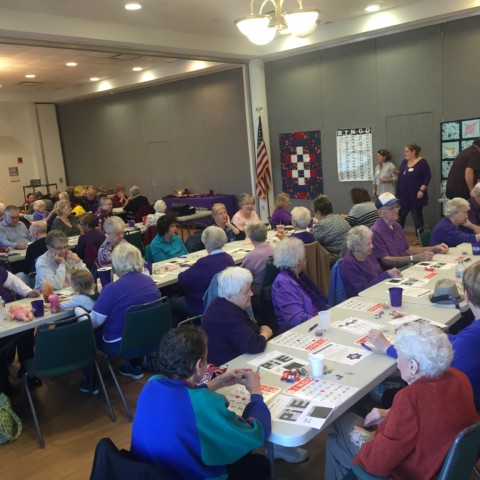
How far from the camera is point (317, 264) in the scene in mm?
5055

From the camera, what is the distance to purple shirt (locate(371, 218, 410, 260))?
4.70m

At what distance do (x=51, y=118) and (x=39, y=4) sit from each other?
33.0ft

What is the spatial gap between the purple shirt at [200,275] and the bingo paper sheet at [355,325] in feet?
4.88

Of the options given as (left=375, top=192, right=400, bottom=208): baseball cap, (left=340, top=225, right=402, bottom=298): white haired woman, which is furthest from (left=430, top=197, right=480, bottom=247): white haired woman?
(left=340, top=225, right=402, bottom=298): white haired woman

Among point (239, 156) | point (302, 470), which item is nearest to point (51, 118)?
point (239, 156)

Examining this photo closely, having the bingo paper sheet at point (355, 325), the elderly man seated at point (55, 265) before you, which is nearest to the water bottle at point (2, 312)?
the elderly man seated at point (55, 265)

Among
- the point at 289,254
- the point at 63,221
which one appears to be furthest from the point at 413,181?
the point at 289,254

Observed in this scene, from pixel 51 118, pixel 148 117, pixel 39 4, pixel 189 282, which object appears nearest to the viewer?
pixel 189 282

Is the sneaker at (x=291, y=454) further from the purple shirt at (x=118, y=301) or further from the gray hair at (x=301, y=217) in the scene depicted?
the gray hair at (x=301, y=217)

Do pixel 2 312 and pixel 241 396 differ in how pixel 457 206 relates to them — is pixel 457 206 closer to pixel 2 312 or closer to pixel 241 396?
pixel 241 396

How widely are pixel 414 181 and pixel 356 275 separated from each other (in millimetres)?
5017

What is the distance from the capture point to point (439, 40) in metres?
8.23

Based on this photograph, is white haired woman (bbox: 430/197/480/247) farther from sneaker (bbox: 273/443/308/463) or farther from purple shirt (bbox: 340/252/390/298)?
sneaker (bbox: 273/443/308/463)

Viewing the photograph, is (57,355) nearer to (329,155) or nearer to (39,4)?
(39,4)
